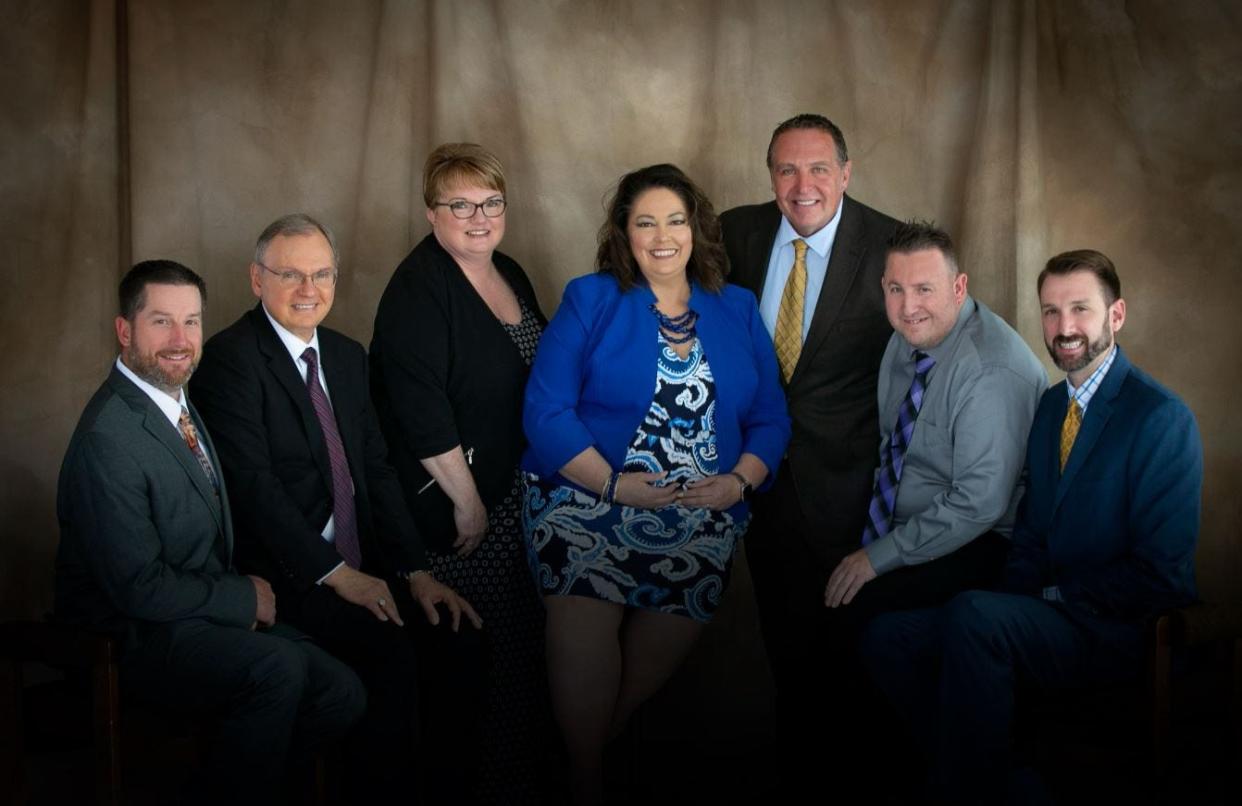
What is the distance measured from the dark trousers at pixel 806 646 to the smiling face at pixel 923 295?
0.58 m

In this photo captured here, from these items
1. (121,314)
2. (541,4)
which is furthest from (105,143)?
(541,4)

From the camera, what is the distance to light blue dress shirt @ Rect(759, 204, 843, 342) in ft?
12.9

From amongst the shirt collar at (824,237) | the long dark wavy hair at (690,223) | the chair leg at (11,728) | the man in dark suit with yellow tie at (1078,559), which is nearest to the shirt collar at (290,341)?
the long dark wavy hair at (690,223)

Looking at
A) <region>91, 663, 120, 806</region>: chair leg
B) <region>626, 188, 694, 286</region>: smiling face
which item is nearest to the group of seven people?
<region>626, 188, 694, 286</region>: smiling face

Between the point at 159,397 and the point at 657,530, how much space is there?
1.33 meters

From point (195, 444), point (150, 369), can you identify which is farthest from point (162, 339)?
point (195, 444)

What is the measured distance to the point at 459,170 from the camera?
3764 mm

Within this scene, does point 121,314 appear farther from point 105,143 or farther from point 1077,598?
point 1077,598

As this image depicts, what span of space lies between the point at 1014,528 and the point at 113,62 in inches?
119

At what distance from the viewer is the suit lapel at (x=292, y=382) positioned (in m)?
3.45

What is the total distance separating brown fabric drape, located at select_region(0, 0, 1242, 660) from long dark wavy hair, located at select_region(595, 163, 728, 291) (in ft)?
3.30

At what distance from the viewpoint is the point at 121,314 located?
10.5ft

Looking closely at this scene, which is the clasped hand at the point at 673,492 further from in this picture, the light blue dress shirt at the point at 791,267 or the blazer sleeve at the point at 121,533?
the blazer sleeve at the point at 121,533

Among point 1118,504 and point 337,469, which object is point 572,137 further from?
point 1118,504
